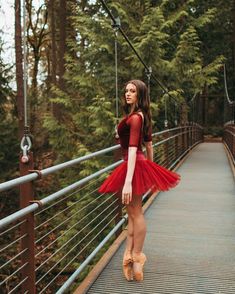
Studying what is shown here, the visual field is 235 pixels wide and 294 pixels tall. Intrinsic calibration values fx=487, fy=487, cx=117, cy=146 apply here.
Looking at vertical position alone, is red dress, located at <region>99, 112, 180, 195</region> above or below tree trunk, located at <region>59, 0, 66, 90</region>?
below

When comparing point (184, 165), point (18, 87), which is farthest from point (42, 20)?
point (184, 165)

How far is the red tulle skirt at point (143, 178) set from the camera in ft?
10.5

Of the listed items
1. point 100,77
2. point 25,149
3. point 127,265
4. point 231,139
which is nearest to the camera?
point 25,149

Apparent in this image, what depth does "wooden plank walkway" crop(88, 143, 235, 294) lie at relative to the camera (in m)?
3.52

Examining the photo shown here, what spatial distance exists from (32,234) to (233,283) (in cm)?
181

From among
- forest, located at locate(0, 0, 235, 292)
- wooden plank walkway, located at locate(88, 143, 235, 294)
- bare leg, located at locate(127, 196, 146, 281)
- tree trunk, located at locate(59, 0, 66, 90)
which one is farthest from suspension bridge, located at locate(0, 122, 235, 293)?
tree trunk, located at locate(59, 0, 66, 90)

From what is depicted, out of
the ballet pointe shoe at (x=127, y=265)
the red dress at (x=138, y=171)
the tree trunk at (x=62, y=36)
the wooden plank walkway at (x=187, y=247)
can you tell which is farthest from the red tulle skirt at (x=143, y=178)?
the tree trunk at (x=62, y=36)

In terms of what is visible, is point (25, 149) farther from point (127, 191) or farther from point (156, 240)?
point (156, 240)

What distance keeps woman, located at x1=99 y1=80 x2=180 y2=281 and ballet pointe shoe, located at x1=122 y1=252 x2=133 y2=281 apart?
39 mm

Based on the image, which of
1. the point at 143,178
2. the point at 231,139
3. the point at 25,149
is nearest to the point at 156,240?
the point at 143,178

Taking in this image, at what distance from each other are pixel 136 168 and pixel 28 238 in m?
0.99

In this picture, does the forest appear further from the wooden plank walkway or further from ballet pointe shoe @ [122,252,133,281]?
ballet pointe shoe @ [122,252,133,281]

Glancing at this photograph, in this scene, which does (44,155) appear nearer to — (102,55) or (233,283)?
(102,55)

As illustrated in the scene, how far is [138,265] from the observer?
11.4ft
